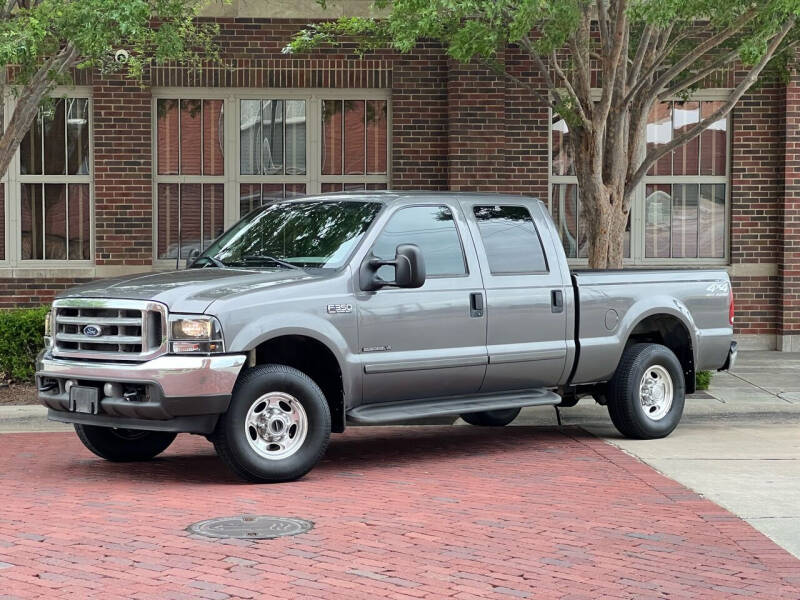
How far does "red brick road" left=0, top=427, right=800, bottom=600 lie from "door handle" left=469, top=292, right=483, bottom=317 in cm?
109

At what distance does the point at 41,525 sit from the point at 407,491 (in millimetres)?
2313

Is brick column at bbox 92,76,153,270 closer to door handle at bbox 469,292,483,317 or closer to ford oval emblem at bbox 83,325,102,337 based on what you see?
door handle at bbox 469,292,483,317

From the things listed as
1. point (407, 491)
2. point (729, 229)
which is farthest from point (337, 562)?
point (729, 229)

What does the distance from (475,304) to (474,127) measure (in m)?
7.81

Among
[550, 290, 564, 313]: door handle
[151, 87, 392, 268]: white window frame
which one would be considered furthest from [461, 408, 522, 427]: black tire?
[151, 87, 392, 268]: white window frame

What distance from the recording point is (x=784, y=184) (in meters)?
17.4

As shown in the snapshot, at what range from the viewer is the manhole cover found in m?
6.84

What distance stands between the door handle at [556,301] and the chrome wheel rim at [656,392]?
114 centimetres

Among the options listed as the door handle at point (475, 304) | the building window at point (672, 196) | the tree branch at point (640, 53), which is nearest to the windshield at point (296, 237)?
the door handle at point (475, 304)

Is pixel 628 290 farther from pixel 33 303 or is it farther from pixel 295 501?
pixel 33 303

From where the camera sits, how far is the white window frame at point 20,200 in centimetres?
1689

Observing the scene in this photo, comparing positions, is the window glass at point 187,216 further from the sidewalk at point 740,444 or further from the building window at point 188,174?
the sidewalk at point 740,444

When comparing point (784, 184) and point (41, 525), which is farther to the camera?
point (784, 184)

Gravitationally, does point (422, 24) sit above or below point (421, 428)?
above
